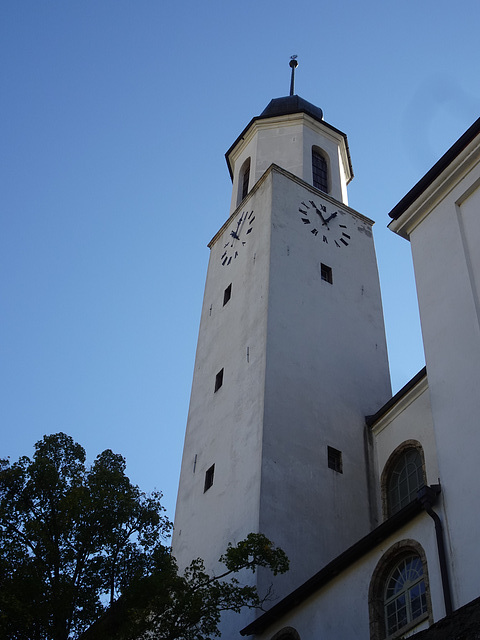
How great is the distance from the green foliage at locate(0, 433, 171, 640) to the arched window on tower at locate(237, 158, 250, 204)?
64.1ft

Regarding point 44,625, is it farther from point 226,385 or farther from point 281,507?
point 226,385

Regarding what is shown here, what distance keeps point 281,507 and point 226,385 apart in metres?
5.42

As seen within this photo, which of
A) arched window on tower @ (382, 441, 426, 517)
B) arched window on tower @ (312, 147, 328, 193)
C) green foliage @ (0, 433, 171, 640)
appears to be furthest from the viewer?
arched window on tower @ (312, 147, 328, 193)

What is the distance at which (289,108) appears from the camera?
34.5 metres

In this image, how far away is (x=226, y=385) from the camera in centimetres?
2381

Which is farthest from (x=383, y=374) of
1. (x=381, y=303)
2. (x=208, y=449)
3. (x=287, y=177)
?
(x=287, y=177)

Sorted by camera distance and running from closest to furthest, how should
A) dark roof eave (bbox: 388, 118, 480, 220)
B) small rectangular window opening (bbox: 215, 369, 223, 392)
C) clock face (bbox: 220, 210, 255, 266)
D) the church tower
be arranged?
dark roof eave (bbox: 388, 118, 480, 220)
the church tower
small rectangular window opening (bbox: 215, 369, 223, 392)
clock face (bbox: 220, 210, 255, 266)

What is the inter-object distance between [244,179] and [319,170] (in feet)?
9.97

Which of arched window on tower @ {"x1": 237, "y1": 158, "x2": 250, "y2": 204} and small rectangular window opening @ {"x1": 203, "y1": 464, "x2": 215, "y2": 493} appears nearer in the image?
small rectangular window opening @ {"x1": 203, "y1": 464, "x2": 215, "y2": 493}

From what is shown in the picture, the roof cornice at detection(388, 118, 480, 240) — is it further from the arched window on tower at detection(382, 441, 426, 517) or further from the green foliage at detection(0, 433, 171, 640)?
the green foliage at detection(0, 433, 171, 640)

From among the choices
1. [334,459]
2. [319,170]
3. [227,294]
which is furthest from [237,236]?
[334,459]

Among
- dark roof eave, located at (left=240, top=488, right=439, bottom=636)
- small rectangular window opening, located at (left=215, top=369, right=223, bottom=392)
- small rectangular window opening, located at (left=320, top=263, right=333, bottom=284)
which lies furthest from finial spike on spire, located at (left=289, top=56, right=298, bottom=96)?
dark roof eave, located at (left=240, top=488, right=439, bottom=636)

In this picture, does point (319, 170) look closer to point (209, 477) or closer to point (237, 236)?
point (237, 236)

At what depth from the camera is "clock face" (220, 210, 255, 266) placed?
Answer: 28344 millimetres
